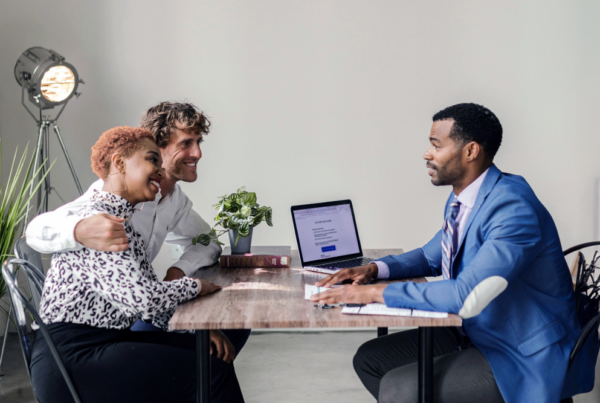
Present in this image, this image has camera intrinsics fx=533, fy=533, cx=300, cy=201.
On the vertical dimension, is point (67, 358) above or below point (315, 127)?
below

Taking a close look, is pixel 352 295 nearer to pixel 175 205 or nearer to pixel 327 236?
pixel 327 236

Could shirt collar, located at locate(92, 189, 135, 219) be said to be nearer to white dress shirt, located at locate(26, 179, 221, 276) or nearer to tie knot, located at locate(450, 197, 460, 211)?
white dress shirt, located at locate(26, 179, 221, 276)

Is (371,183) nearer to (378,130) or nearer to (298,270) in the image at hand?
(378,130)

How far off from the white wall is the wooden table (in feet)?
6.13

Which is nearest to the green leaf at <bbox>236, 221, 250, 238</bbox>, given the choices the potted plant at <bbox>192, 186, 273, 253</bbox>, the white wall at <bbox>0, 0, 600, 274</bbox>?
the potted plant at <bbox>192, 186, 273, 253</bbox>

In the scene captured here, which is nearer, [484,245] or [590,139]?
[484,245]

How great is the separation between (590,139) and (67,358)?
3.38 metres

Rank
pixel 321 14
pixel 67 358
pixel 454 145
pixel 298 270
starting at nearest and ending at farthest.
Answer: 1. pixel 67 358
2. pixel 454 145
3. pixel 298 270
4. pixel 321 14

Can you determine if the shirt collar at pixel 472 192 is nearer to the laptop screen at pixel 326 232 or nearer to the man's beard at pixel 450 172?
the man's beard at pixel 450 172

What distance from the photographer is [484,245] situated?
159 cm

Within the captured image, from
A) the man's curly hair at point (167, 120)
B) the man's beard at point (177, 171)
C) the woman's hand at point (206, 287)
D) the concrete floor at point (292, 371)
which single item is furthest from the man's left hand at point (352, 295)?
the concrete floor at point (292, 371)

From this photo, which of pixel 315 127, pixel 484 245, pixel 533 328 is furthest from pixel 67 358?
pixel 315 127

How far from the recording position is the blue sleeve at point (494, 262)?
1515 millimetres

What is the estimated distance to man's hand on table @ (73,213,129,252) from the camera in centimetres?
148
